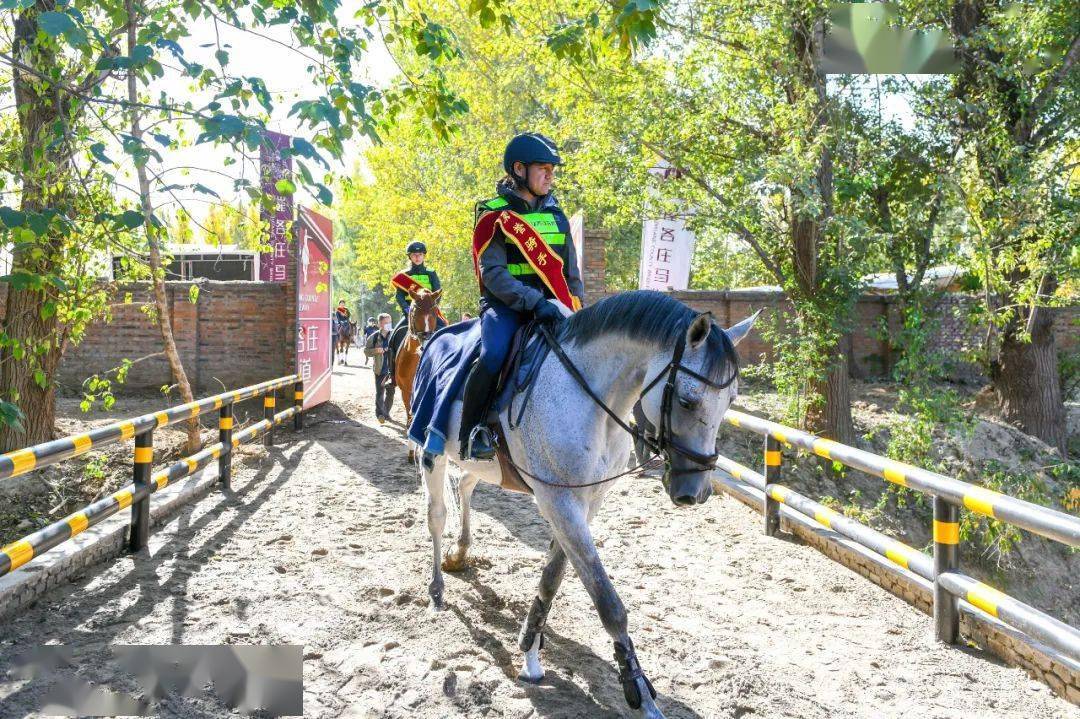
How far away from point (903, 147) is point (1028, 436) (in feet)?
21.0

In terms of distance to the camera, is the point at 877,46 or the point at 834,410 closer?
the point at 877,46

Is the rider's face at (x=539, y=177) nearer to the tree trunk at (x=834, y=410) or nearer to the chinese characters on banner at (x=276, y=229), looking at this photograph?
the chinese characters on banner at (x=276, y=229)

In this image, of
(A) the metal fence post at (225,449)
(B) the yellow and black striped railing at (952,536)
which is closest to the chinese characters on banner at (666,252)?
(A) the metal fence post at (225,449)

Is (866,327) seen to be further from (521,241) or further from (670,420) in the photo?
(670,420)

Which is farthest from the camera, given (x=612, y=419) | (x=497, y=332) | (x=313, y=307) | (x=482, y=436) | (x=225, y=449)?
(x=313, y=307)

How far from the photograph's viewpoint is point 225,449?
8.60 m

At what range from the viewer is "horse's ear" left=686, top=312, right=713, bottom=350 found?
3.40m

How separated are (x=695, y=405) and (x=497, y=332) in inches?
51.4

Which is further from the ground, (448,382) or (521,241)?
(521,241)

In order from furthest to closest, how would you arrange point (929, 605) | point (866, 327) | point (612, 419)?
point (866, 327)
point (929, 605)
point (612, 419)

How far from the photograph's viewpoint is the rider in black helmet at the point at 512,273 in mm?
4250

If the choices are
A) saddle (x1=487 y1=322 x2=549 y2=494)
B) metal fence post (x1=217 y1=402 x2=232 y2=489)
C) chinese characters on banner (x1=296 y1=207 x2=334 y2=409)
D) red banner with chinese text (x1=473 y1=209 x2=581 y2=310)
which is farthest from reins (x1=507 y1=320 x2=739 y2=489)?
chinese characters on banner (x1=296 y1=207 x2=334 y2=409)

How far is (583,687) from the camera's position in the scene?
397cm

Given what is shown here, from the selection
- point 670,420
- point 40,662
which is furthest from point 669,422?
point 40,662
